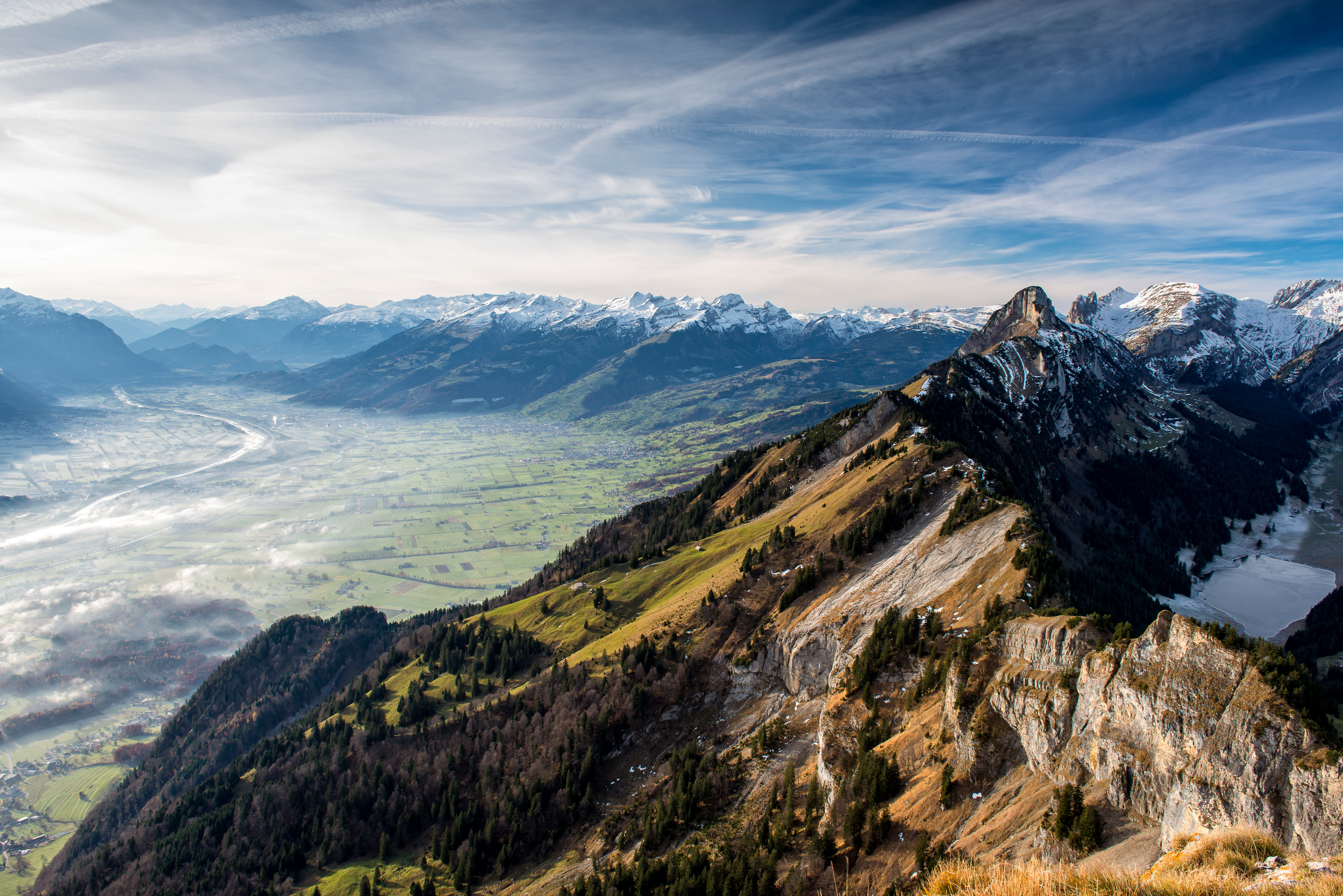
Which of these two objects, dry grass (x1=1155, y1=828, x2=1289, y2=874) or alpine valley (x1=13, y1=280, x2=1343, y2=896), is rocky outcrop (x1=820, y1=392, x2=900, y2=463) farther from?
dry grass (x1=1155, y1=828, x2=1289, y2=874)

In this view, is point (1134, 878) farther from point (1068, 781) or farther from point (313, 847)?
point (313, 847)

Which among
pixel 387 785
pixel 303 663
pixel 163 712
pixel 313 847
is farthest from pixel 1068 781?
pixel 163 712

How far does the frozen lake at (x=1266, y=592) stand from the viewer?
155 metres

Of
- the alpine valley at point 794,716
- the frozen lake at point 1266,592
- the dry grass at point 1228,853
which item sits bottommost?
the frozen lake at point 1266,592

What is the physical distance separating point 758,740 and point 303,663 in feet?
545

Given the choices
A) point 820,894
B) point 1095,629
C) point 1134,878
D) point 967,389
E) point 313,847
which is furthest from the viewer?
point 967,389

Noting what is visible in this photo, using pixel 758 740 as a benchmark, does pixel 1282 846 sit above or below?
above

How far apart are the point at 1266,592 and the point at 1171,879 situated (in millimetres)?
227959

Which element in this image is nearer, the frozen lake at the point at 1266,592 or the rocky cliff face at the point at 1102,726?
the rocky cliff face at the point at 1102,726

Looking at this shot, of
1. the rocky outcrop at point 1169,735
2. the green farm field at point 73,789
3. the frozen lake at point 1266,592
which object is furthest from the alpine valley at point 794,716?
the green farm field at point 73,789

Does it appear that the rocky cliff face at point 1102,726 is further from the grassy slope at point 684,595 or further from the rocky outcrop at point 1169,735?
the grassy slope at point 684,595

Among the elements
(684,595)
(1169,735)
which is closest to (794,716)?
(684,595)

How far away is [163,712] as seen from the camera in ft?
586

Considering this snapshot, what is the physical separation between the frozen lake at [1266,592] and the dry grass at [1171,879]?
579ft
